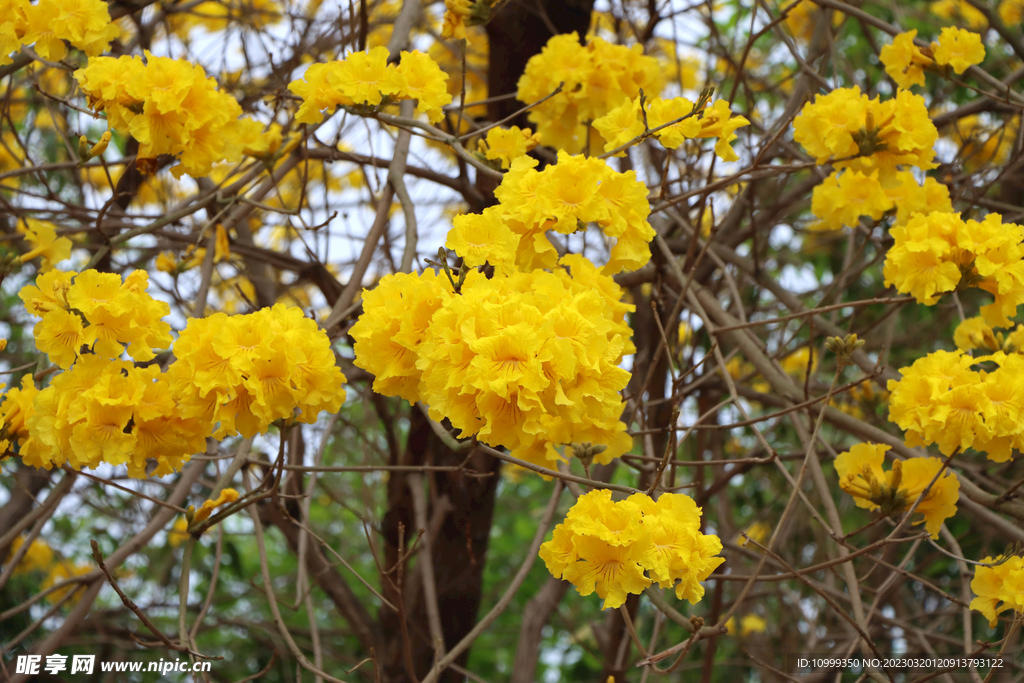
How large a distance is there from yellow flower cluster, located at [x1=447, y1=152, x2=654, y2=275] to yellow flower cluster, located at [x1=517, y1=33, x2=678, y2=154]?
30.6 inches

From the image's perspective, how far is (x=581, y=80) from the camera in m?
2.04

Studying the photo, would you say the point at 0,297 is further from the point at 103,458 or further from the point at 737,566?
the point at 737,566

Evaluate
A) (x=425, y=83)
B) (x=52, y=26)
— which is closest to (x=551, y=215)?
(x=425, y=83)

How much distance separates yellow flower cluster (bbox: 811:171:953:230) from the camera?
191cm

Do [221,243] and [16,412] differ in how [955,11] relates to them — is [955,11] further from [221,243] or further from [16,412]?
[16,412]

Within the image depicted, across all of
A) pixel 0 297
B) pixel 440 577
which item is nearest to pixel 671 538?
pixel 440 577

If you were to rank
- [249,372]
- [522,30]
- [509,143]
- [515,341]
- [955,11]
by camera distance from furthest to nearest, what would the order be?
[955,11] < [522,30] < [509,143] < [249,372] < [515,341]

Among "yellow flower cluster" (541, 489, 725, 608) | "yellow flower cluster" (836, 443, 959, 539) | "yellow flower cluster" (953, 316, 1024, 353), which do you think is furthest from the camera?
"yellow flower cluster" (953, 316, 1024, 353)

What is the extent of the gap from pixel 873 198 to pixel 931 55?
454mm

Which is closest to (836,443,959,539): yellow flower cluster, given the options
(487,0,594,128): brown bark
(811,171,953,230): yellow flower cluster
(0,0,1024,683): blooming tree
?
(0,0,1024,683): blooming tree

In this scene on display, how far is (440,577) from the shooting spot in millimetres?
2832

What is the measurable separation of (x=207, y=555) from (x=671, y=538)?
334 centimetres

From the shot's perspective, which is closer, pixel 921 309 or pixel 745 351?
pixel 745 351

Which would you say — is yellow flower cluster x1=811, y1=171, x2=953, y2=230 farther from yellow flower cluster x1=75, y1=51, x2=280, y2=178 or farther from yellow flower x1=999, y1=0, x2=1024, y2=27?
yellow flower x1=999, y1=0, x2=1024, y2=27
